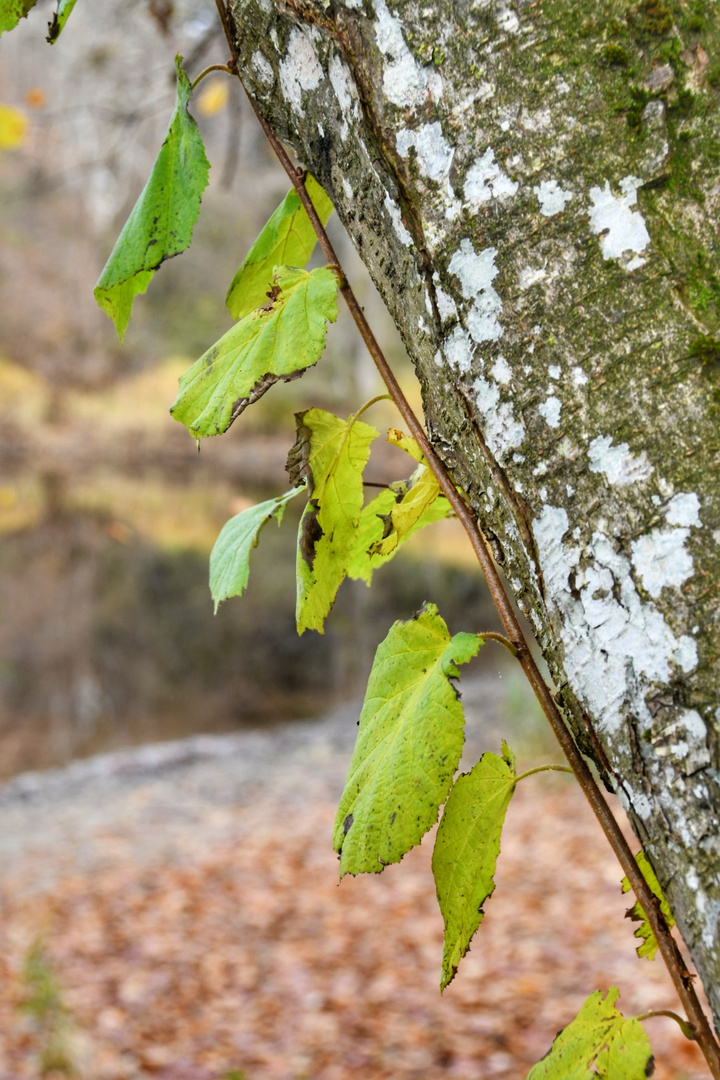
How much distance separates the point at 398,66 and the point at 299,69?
106 mm

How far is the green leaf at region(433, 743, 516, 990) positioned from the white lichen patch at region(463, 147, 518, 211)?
400 mm

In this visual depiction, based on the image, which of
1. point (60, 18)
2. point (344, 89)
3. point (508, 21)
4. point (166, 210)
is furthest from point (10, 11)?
point (508, 21)

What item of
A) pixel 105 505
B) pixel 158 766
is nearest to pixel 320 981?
pixel 158 766

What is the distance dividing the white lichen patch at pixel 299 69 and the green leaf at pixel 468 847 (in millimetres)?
527

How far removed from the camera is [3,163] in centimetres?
2178

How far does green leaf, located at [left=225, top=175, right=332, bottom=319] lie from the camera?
0.89 meters

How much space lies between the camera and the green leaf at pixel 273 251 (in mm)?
888

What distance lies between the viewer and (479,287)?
62 centimetres

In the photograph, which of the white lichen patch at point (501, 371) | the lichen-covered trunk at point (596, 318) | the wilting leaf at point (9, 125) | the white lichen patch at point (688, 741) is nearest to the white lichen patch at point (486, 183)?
the lichen-covered trunk at point (596, 318)

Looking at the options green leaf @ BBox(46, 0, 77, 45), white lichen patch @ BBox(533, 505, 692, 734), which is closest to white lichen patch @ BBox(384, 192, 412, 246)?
white lichen patch @ BBox(533, 505, 692, 734)

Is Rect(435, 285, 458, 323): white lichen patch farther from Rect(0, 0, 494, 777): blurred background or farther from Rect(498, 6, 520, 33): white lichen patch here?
Rect(0, 0, 494, 777): blurred background

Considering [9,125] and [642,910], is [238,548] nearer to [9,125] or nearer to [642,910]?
[642,910]

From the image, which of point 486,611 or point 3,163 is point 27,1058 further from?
point 3,163

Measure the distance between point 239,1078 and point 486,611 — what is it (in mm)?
7420
